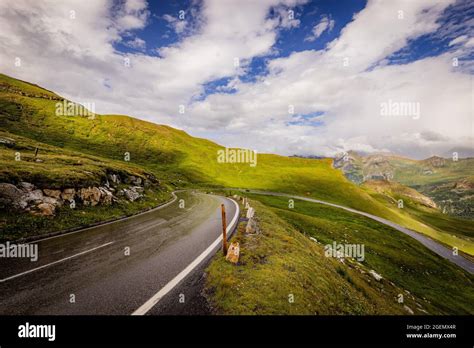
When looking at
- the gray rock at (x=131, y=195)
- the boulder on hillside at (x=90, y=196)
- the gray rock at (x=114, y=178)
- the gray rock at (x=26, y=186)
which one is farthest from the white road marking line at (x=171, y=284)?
the gray rock at (x=114, y=178)

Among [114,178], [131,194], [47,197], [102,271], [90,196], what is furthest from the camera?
[114,178]

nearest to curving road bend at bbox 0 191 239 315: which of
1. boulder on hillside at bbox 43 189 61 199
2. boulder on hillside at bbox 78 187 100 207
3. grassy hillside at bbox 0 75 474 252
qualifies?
A: boulder on hillside at bbox 43 189 61 199

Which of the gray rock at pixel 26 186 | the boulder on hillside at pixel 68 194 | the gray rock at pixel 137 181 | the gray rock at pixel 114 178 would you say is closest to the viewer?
the gray rock at pixel 26 186

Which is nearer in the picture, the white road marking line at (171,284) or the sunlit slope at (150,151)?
the white road marking line at (171,284)

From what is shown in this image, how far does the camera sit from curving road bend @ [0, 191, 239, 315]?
5789mm

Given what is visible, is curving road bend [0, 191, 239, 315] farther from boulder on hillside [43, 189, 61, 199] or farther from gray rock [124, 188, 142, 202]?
gray rock [124, 188, 142, 202]

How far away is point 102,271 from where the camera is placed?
8070 millimetres

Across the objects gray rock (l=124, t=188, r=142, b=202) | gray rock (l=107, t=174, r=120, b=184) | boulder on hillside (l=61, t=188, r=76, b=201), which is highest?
gray rock (l=107, t=174, r=120, b=184)

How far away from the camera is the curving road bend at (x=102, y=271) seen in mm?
5789

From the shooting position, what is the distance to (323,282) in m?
8.64

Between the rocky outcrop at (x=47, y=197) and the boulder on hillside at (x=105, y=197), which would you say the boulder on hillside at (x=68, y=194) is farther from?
the boulder on hillside at (x=105, y=197)

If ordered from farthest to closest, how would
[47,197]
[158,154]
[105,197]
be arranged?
[158,154] → [105,197] → [47,197]

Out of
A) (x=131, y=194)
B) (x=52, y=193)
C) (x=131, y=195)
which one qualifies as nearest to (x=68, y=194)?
(x=52, y=193)

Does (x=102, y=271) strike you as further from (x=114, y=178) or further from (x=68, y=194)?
(x=114, y=178)
